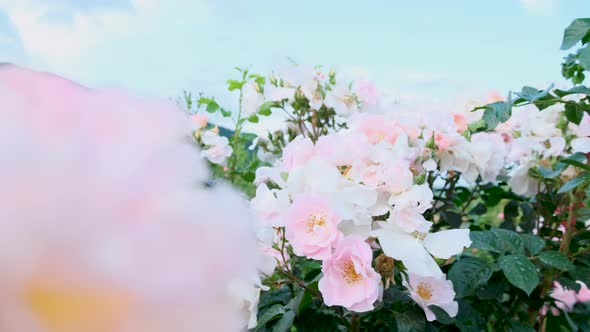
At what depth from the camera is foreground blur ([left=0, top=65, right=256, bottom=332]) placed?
0.62 feet

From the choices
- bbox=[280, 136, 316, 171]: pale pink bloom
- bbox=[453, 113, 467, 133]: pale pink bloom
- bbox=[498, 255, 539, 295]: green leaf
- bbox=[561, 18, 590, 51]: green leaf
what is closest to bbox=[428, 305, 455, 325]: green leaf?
bbox=[498, 255, 539, 295]: green leaf

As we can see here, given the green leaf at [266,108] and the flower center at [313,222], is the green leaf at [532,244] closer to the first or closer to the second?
the flower center at [313,222]

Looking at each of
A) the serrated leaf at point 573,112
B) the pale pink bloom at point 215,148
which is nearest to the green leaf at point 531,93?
the serrated leaf at point 573,112

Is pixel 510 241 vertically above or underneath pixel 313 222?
underneath

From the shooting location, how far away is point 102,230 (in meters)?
0.20

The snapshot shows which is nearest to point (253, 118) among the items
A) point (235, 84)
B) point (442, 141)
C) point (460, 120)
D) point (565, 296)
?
point (235, 84)

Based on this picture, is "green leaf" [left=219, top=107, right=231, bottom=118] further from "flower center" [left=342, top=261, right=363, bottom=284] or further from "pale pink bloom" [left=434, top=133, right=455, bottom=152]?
"flower center" [left=342, top=261, right=363, bottom=284]

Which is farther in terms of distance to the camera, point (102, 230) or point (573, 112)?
point (573, 112)

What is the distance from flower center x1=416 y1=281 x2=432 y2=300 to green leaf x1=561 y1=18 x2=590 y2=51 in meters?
0.60

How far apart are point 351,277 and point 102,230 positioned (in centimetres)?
81

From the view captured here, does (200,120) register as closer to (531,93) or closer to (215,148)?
(215,148)

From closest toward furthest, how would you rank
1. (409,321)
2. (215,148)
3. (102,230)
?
1. (102,230)
2. (409,321)
3. (215,148)

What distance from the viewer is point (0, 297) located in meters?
0.19

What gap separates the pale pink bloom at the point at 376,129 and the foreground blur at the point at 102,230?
973mm
